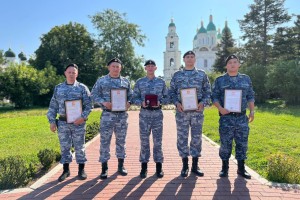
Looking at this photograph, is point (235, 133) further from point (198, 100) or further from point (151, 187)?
point (151, 187)

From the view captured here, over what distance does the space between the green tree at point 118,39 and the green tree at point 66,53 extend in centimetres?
275

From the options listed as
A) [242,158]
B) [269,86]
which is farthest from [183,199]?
[269,86]

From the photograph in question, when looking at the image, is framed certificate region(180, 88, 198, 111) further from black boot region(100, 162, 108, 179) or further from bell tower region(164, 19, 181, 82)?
bell tower region(164, 19, 181, 82)

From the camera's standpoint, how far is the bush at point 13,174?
4.90 meters

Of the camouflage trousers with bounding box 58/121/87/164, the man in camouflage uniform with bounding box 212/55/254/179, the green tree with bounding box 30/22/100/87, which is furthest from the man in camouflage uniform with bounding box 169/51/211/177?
the green tree with bounding box 30/22/100/87

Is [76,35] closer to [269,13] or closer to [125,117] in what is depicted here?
[269,13]

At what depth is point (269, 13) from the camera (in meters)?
36.1

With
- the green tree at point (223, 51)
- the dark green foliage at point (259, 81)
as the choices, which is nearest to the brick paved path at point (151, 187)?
the dark green foliage at point (259, 81)

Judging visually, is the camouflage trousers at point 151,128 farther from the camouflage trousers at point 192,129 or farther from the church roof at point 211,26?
the church roof at point 211,26

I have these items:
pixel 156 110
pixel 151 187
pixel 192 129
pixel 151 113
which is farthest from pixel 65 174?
pixel 192 129

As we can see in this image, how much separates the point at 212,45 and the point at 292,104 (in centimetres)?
4643

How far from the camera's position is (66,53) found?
3766 centimetres

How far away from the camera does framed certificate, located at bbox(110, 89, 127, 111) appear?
5.31m

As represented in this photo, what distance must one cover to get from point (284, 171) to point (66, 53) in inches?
1415
